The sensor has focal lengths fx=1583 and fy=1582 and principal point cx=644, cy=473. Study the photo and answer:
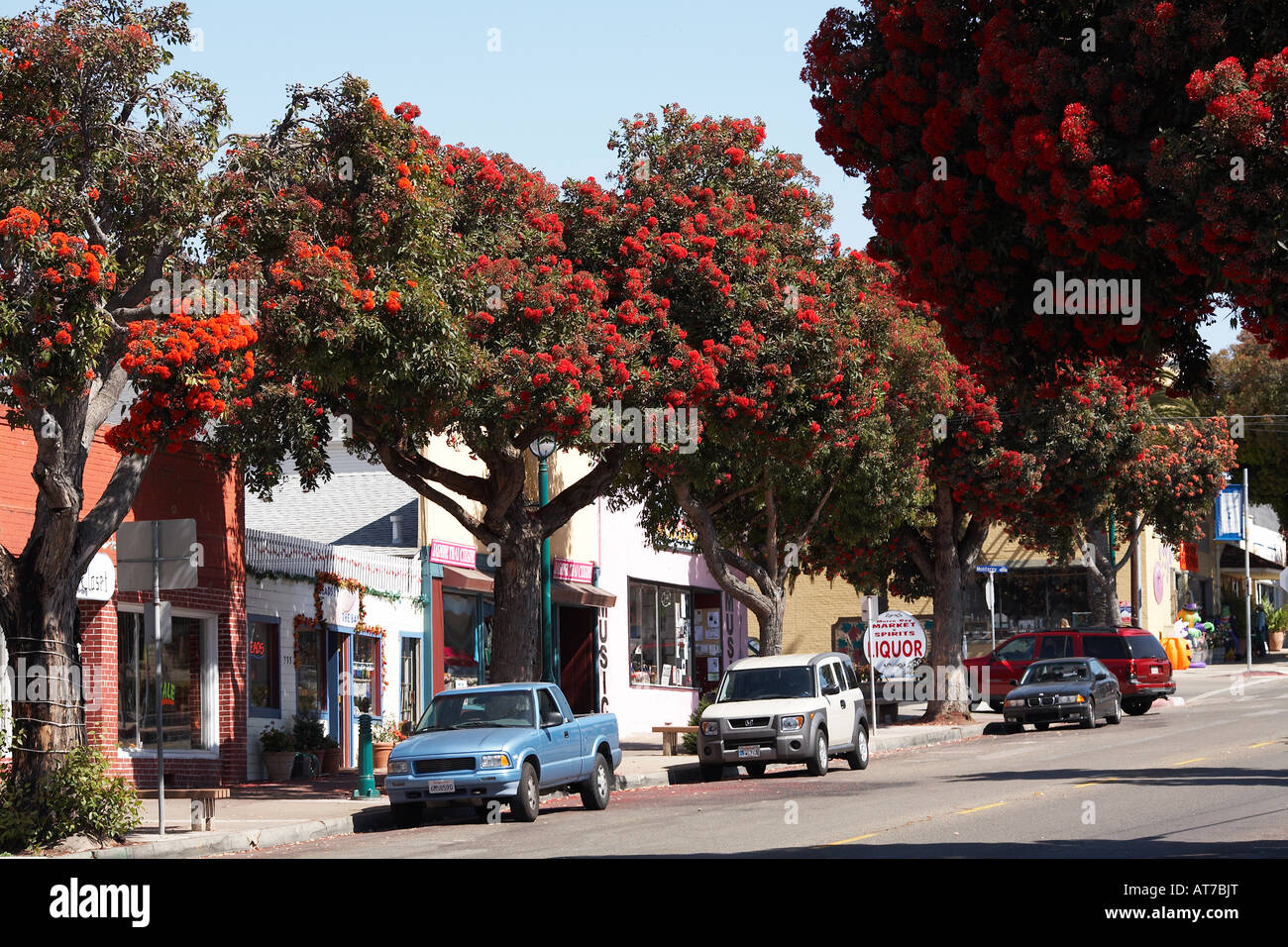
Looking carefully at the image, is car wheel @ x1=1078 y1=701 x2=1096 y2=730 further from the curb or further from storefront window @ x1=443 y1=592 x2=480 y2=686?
storefront window @ x1=443 y1=592 x2=480 y2=686

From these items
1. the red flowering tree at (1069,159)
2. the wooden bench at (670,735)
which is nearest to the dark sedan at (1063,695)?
the wooden bench at (670,735)

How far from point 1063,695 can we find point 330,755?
15.1 meters

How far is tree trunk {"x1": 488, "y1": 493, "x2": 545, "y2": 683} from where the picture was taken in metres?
22.8

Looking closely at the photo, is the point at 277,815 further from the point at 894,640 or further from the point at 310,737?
the point at 894,640

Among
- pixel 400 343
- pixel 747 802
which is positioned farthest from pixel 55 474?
pixel 747 802

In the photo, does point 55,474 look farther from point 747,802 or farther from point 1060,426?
point 1060,426

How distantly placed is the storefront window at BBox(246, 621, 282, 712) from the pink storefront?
10998mm

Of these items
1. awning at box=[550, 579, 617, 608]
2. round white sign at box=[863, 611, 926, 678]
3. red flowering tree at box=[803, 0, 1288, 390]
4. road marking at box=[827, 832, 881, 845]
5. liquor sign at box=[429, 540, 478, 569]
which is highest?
red flowering tree at box=[803, 0, 1288, 390]

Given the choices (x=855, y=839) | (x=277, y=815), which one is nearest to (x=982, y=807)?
(x=855, y=839)

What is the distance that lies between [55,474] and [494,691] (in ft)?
20.7


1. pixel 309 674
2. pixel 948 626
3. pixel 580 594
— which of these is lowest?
pixel 309 674

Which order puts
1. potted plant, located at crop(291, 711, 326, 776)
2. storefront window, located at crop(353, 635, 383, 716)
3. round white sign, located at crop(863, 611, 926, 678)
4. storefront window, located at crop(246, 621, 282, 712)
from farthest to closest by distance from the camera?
round white sign, located at crop(863, 611, 926, 678) < storefront window, located at crop(353, 635, 383, 716) < potted plant, located at crop(291, 711, 326, 776) < storefront window, located at crop(246, 621, 282, 712)

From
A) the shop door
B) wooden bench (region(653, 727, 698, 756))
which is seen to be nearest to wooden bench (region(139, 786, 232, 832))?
wooden bench (region(653, 727, 698, 756))

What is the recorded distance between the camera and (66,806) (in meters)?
14.9
